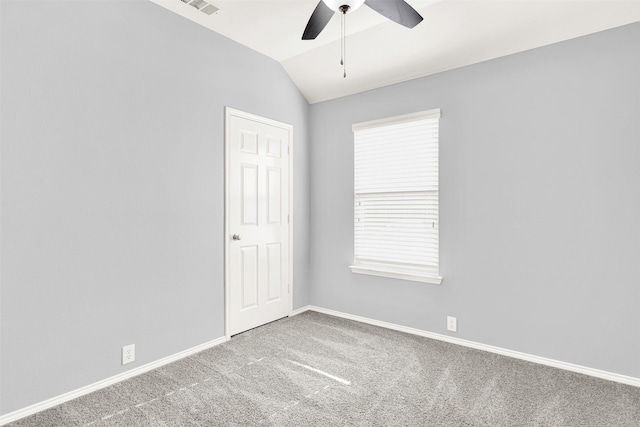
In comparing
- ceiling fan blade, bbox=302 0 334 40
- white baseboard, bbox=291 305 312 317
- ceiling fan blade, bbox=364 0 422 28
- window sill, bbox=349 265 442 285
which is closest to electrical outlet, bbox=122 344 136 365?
white baseboard, bbox=291 305 312 317

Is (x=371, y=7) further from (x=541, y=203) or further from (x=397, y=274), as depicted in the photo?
(x=397, y=274)

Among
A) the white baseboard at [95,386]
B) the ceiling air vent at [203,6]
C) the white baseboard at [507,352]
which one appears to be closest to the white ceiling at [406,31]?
the ceiling air vent at [203,6]

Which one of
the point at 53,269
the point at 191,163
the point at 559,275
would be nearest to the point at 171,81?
the point at 191,163

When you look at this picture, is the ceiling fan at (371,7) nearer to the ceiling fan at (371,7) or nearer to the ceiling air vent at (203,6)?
the ceiling fan at (371,7)

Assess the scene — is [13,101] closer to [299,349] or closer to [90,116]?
[90,116]

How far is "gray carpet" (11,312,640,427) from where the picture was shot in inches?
81.4

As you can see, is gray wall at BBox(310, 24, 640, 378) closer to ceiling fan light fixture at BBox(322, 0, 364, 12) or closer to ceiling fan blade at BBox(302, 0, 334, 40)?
ceiling fan blade at BBox(302, 0, 334, 40)

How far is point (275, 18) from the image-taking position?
2986 millimetres

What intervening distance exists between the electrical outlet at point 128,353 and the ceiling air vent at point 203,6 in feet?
8.85

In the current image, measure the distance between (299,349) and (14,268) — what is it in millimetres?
Answer: 2124

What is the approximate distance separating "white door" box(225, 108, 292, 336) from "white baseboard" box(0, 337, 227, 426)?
0.41 m

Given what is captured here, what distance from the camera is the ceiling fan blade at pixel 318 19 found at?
6.99ft

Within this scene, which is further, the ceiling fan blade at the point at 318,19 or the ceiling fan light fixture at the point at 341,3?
the ceiling fan blade at the point at 318,19

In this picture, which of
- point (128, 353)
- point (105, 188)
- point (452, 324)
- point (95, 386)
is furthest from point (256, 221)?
point (452, 324)
